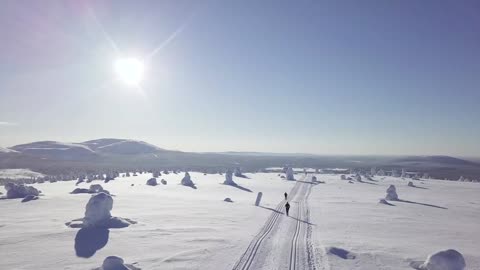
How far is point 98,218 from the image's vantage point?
27.9m

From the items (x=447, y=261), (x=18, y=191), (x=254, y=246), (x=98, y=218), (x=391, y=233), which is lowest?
(x=391, y=233)

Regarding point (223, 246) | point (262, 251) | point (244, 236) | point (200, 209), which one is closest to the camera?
point (262, 251)

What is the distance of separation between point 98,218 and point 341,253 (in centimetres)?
1909

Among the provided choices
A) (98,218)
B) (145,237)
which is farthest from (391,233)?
(98,218)

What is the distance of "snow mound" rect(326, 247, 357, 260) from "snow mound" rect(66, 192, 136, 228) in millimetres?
16705

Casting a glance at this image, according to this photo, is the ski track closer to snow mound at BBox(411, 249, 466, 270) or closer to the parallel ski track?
the parallel ski track

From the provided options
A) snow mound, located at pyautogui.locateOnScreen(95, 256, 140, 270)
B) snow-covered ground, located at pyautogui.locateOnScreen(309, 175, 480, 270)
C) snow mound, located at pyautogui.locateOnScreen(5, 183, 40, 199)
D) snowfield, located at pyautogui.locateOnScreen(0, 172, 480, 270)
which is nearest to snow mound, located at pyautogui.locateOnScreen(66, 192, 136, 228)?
snowfield, located at pyautogui.locateOnScreen(0, 172, 480, 270)

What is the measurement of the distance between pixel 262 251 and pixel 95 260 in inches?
368

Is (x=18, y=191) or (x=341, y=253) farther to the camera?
(x=18, y=191)

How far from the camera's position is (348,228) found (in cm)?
2889

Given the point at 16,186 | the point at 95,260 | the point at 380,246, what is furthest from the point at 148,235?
the point at 16,186

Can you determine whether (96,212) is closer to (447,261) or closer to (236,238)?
(236,238)

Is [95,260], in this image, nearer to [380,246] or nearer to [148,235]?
[148,235]

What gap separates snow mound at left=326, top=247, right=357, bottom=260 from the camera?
1958 centimetres
